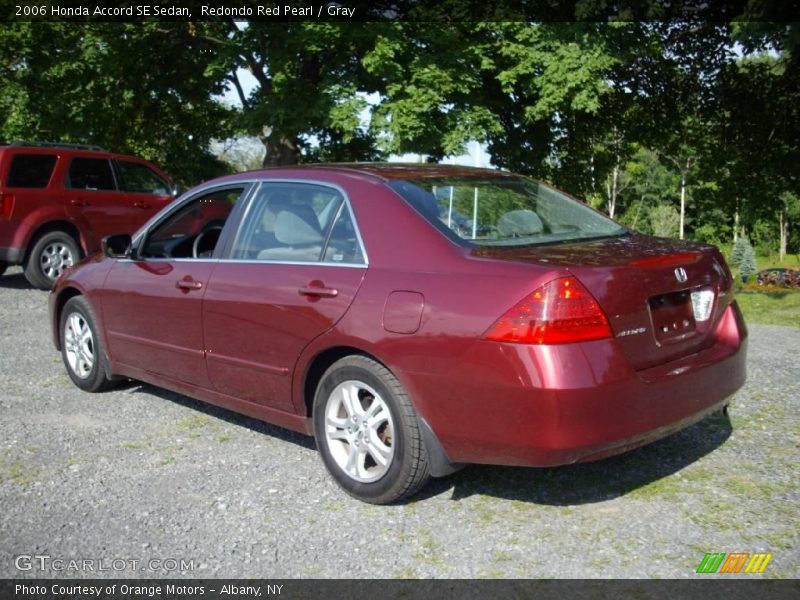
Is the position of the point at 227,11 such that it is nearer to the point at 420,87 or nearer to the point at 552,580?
the point at 420,87

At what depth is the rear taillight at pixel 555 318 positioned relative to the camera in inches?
138

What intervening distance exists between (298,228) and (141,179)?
Answer: 9.36 meters

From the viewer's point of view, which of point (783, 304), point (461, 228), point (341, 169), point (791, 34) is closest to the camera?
point (461, 228)

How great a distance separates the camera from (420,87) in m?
16.0

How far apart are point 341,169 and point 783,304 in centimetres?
924

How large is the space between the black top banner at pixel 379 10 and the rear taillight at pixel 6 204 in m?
6.72

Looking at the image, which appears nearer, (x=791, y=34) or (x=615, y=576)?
(x=615, y=576)

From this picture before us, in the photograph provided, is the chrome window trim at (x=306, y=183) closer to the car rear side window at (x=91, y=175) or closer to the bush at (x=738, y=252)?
the car rear side window at (x=91, y=175)

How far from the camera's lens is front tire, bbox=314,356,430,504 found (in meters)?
3.93

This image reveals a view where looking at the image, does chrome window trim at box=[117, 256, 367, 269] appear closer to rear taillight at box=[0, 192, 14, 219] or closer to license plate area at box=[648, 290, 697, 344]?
license plate area at box=[648, 290, 697, 344]

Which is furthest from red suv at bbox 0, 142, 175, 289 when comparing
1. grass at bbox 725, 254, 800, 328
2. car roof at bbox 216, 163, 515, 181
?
grass at bbox 725, 254, 800, 328

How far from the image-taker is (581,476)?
4.50 m

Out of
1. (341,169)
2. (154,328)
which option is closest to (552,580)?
(341,169)

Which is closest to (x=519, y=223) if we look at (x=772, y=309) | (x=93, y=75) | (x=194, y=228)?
(x=194, y=228)
